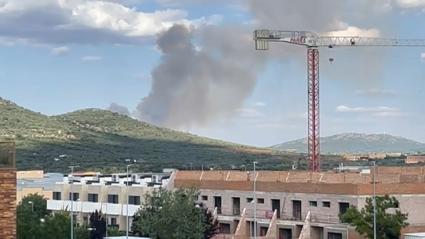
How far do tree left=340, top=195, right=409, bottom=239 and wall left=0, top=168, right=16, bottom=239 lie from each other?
48.8 m

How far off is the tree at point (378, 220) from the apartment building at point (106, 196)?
29.7 meters

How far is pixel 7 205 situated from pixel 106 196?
265ft

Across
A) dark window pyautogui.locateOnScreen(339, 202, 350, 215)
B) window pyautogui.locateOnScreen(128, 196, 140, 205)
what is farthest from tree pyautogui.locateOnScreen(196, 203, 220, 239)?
window pyautogui.locateOnScreen(128, 196, 140, 205)

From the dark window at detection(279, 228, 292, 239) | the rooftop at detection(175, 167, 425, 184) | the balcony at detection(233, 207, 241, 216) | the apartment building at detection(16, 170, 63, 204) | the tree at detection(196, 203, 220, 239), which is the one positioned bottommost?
the dark window at detection(279, 228, 292, 239)

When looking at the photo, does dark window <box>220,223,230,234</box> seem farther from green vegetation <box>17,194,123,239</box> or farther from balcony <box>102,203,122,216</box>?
balcony <box>102,203,122,216</box>

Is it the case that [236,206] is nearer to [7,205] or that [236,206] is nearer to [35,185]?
[35,185]

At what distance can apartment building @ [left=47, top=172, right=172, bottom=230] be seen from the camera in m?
92.8

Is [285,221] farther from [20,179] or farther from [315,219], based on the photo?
[20,179]

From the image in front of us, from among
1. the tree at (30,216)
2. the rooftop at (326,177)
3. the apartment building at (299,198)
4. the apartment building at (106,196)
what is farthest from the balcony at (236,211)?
the tree at (30,216)

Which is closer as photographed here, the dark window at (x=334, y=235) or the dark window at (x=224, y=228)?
the dark window at (x=334, y=235)

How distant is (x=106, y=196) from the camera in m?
97.2

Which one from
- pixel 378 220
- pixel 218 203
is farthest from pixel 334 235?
pixel 218 203

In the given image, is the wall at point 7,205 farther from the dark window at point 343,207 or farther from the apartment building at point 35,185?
the apartment building at point 35,185

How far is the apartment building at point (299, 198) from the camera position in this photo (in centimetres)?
7031
